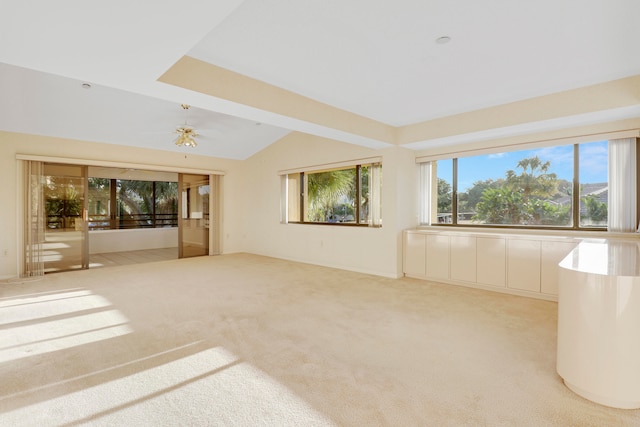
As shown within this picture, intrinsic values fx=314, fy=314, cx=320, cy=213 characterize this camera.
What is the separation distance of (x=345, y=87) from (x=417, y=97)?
97 centimetres

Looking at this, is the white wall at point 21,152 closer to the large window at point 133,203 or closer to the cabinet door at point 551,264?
the large window at point 133,203

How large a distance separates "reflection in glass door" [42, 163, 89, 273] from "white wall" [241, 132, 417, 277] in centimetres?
353

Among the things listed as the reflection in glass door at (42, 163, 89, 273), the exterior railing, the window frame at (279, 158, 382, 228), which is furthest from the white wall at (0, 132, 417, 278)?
the exterior railing

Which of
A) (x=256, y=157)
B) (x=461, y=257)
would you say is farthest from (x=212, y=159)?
(x=461, y=257)

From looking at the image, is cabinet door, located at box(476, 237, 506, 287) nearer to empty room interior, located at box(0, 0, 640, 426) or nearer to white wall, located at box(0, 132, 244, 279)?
empty room interior, located at box(0, 0, 640, 426)

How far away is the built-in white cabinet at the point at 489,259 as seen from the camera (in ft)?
13.3

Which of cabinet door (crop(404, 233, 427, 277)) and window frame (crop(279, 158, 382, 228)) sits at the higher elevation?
window frame (crop(279, 158, 382, 228))

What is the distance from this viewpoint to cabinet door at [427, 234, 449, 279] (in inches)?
196

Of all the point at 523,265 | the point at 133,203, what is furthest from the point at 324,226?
the point at 133,203

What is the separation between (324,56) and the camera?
9.44 ft

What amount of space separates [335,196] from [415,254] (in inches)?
90.6

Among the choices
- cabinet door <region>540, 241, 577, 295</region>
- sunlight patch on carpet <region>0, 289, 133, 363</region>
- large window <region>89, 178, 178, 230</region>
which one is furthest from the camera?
large window <region>89, 178, 178, 230</region>

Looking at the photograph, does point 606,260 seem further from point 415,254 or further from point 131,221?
point 131,221

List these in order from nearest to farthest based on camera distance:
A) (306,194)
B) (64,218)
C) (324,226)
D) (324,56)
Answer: (324,56) → (64,218) → (324,226) → (306,194)
